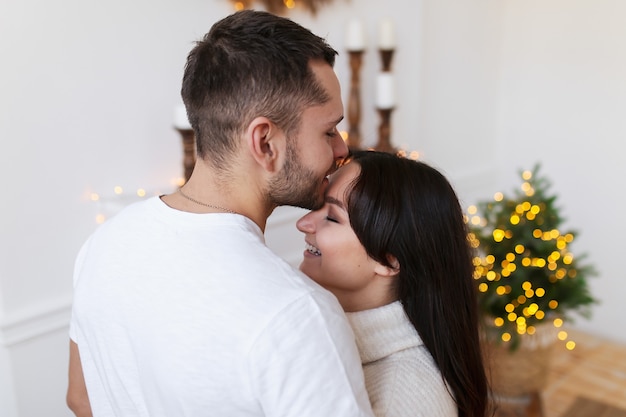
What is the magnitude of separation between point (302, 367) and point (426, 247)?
442 mm

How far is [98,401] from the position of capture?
1.08 m

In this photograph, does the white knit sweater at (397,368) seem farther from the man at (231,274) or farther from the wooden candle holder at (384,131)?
the wooden candle holder at (384,131)

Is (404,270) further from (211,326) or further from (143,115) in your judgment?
(143,115)

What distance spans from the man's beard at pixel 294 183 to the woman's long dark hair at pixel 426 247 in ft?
0.47

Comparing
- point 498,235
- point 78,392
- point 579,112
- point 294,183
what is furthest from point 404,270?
point 579,112

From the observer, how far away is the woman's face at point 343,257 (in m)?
1.18

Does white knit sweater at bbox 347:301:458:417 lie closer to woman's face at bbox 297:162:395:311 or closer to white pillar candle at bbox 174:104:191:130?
woman's face at bbox 297:162:395:311

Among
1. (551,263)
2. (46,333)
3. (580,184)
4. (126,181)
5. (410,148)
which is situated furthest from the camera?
(580,184)

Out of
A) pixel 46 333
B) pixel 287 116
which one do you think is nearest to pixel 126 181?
pixel 46 333

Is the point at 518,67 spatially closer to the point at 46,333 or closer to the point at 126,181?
the point at 126,181

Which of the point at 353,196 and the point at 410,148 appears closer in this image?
the point at 353,196

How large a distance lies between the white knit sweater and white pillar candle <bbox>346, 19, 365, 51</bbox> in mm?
1692

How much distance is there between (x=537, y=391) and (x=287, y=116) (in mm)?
2155

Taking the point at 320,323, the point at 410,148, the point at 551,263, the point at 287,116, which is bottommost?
the point at 551,263
